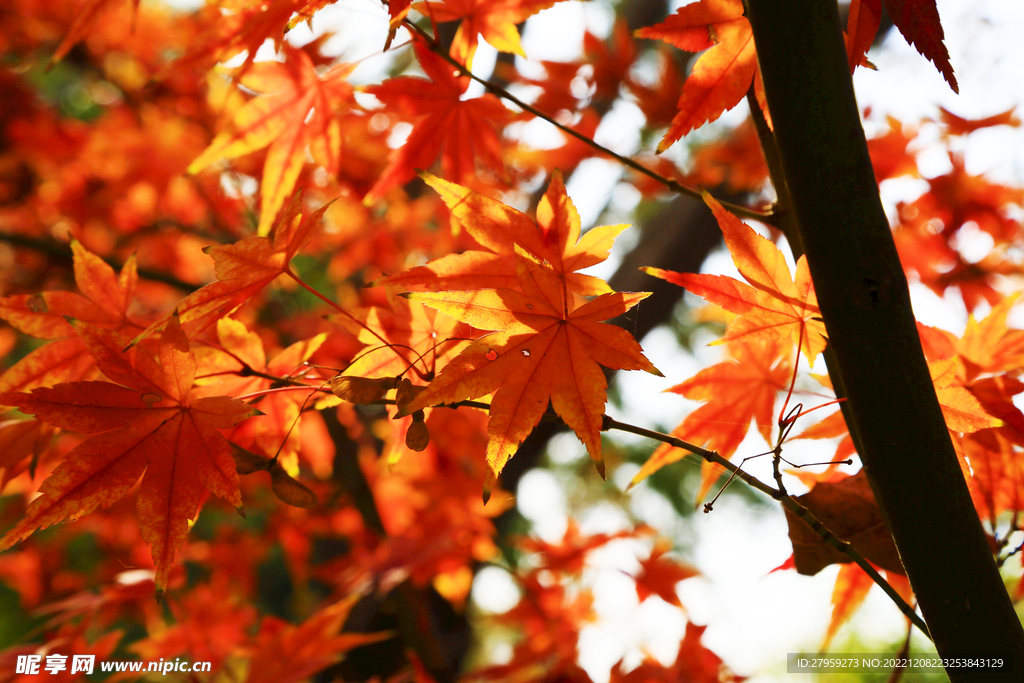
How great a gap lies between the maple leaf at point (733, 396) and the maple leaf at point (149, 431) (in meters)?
0.40

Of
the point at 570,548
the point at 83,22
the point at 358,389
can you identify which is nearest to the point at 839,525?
the point at 358,389

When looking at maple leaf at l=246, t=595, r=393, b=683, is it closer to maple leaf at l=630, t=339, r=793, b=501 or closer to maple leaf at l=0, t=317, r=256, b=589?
maple leaf at l=0, t=317, r=256, b=589

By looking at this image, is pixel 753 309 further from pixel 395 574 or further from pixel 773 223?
pixel 395 574

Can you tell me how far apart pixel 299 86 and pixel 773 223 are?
0.62 m

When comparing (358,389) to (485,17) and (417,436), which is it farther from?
(485,17)

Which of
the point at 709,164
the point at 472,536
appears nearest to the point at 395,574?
the point at 472,536

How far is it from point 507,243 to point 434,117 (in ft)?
1.17

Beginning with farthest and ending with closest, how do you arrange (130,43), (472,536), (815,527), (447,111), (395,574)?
1. (130,43)
2. (472,536)
3. (395,574)
4. (447,111)
5. (815,527)

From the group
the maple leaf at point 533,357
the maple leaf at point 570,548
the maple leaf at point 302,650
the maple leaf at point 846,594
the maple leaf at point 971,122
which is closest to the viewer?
the maple leaf at point 533,357

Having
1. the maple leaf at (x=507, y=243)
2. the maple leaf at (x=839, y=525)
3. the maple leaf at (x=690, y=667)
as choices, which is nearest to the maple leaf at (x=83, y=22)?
the maple leaf at (x=507, y=243)

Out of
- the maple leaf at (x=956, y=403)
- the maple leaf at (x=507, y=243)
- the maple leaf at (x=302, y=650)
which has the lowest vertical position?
the maple leaf at (x=302, y=650)

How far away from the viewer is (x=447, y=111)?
736mm

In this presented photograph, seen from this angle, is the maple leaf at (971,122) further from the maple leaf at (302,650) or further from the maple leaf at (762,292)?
the maple leaf at (302,650)

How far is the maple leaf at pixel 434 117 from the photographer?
70 centimetres
